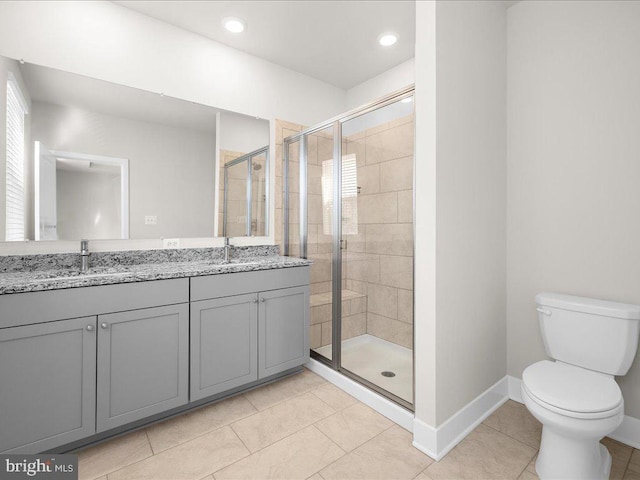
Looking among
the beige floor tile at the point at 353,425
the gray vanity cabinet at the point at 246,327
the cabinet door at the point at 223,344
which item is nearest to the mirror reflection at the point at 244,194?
the gray vanity cabinet at the point at 246,327

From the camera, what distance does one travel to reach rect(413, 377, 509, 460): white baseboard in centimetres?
165

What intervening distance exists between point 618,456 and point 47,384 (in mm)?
2791

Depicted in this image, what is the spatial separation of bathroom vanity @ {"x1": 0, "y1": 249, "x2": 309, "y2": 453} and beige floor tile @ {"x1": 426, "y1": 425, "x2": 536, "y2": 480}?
1177 mm

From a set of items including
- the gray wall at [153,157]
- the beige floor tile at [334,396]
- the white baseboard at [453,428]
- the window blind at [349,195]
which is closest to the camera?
the white baseboard at [453,428]

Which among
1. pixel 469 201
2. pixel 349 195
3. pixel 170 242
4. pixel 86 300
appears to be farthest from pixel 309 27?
pixel 86 300

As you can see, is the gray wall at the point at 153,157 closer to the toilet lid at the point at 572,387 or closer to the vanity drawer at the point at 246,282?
the vanity drawer at the point at 246,282

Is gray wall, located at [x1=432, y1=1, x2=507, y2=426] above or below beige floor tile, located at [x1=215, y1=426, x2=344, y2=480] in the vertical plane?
above

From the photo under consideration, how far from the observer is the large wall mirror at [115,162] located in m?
1.85

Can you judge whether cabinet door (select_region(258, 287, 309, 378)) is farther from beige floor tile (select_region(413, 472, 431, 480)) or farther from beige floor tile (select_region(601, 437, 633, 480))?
beige floor tile (select_region(601, 437, 633, 480))

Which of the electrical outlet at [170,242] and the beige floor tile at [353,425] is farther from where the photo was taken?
the electrical outlet at [170,242]

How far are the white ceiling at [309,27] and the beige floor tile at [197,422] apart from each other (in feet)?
8.65

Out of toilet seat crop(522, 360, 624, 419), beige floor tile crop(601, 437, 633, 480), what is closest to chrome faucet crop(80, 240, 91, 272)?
toilet seat crop(522, 360, 624, 419)

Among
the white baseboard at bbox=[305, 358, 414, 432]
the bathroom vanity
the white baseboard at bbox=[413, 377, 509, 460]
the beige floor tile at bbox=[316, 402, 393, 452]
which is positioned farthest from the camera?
the white baseboard at bbox=[305, 358, 414, 432]

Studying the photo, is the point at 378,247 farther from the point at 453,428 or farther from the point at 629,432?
the point at 629,432
